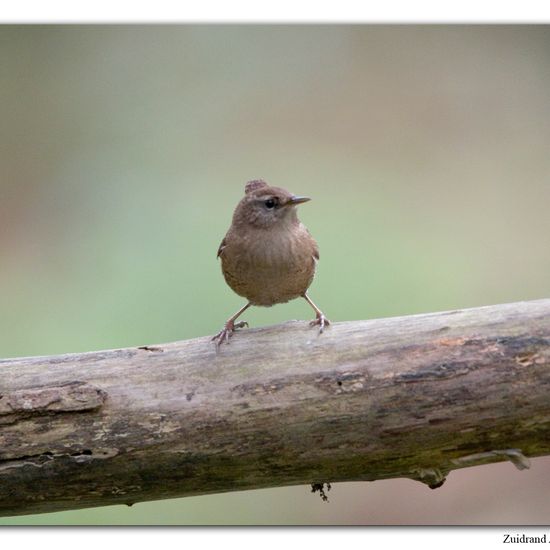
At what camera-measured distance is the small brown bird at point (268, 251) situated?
3.11 metres

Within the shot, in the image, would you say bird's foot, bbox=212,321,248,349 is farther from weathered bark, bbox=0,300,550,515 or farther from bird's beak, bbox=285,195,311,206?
bird's beak, bbox=285,195,311,206

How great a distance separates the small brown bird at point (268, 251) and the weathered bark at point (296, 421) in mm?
533

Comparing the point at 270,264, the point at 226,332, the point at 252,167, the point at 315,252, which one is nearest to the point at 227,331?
the point at 226,332

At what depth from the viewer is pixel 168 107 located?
14.3 ft

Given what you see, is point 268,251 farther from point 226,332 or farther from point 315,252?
point 226,332

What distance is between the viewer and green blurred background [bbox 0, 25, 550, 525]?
394 centimetres

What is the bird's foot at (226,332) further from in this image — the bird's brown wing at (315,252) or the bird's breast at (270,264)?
the bird's brown wing at (315,252)

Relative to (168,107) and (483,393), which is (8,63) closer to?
(168,107)

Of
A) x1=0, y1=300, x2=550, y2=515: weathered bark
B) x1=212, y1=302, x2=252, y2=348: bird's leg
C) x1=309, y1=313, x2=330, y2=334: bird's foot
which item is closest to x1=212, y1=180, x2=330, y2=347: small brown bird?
x1=212, y1=302, x2=252, y2=348: bird's leg

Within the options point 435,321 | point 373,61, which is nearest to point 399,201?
point 373,61

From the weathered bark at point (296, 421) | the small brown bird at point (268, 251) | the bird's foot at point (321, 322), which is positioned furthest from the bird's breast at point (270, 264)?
the weathered bark at point (296, 421)

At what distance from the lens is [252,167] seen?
4.33 meters

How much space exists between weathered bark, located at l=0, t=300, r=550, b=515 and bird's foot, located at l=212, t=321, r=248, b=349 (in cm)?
24
